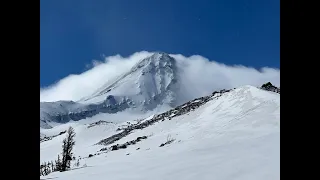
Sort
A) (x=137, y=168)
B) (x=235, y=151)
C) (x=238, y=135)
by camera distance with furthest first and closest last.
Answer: (x=238, y=135) < (x=235, y=151) < (x=137, y=168)

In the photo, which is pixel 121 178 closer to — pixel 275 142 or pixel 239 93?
pixel 275 142

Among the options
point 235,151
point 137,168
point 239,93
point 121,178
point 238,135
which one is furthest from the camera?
point 239,93

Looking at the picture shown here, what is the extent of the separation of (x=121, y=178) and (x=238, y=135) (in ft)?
23.5
